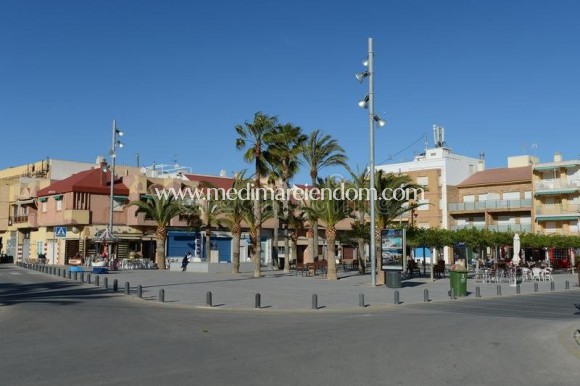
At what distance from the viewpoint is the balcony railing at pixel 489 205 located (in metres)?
64.1

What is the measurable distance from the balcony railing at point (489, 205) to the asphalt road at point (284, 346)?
4864cm

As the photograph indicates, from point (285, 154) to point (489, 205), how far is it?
33517 mm

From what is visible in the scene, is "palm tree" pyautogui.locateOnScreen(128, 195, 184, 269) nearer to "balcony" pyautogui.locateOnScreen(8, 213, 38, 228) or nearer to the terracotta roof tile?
"balcony" pyautogui.locateOnScreen(8, 213, 38, 228)

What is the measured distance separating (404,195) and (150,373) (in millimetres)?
24566

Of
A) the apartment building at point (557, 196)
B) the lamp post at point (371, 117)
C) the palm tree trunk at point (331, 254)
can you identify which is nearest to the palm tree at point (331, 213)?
the palm tree trunk at point (331, 254)

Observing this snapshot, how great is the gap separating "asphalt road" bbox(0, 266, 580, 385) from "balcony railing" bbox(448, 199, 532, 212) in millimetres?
48644

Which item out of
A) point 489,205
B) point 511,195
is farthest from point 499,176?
point 489,205

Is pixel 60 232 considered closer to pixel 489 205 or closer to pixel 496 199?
pixel 489 205

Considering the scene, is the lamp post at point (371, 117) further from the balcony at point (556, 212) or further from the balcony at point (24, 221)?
the balcony at point (24, 221)

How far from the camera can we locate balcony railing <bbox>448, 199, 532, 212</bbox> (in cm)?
6412

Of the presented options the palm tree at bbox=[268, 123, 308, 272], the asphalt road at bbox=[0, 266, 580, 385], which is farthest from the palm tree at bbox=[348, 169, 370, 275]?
the asphalt road at bbox=[0, 266, 580, 385]

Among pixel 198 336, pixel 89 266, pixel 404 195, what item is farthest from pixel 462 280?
pixel 89 266

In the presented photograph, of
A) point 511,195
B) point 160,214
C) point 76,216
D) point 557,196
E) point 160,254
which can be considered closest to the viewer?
point 160,214

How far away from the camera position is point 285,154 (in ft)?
141
